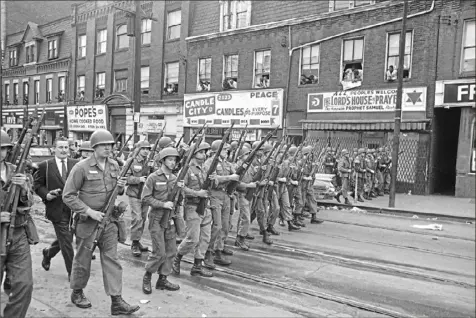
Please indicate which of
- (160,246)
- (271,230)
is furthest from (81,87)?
(160,246)

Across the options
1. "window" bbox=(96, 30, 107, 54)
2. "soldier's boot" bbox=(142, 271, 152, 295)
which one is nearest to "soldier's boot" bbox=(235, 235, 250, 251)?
"soldier's boot" bbox=(142, 271, 152, 295)

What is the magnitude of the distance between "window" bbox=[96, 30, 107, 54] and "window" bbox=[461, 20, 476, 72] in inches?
912

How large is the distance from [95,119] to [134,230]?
24.5 metres

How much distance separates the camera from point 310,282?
19.8 ft

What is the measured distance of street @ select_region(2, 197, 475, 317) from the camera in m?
5.00

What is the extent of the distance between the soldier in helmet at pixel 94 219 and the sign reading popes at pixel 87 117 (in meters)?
25.7

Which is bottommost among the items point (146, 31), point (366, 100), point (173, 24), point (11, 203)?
point (11, 203)

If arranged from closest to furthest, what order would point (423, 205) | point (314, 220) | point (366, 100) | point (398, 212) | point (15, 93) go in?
point (314, 220), point (398, 212), point (423, 205), point (366, 100), point (15, 93)

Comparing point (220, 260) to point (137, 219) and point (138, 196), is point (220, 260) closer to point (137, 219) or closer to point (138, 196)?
point (137, 219)

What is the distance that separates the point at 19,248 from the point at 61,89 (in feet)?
105

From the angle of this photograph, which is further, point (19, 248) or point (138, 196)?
point (138, 196)

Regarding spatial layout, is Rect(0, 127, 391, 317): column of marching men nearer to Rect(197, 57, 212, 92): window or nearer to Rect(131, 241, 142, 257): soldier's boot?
Rect(131, 241, 142, 257): soldier's boot

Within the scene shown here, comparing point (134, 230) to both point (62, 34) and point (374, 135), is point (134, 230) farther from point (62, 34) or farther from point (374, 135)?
point (62, 34)

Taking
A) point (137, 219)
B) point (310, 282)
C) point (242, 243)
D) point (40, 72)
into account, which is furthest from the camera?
point (40, 72)
